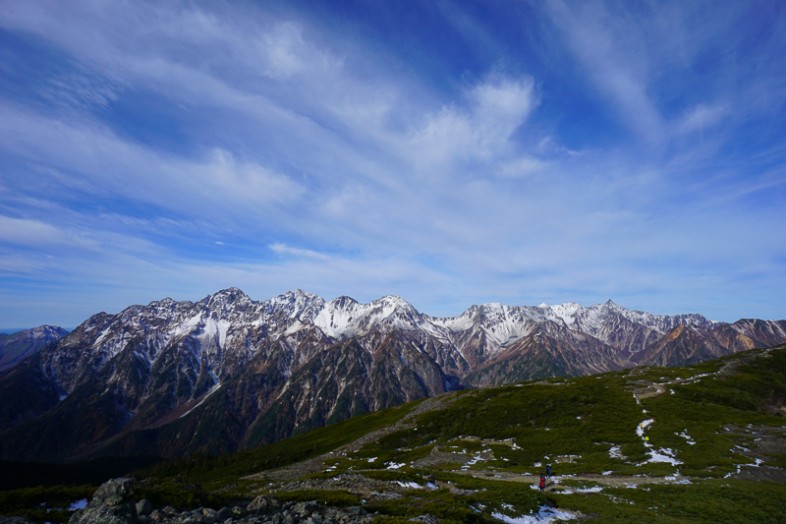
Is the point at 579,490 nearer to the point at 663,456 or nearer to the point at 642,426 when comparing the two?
the point at 663,456

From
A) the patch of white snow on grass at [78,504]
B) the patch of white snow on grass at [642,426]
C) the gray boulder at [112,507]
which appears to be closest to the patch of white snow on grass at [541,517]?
the gray boulder at [112,507]

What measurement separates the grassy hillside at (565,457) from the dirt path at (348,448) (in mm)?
671

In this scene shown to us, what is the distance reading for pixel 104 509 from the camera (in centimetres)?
1819

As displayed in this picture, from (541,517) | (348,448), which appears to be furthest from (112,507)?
(348,448)

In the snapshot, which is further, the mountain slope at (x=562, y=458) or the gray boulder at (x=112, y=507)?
the mountain slope at (x=562, y=458)

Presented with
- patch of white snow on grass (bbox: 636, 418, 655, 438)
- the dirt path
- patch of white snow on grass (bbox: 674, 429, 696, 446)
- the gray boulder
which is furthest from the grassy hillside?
the gray boulder

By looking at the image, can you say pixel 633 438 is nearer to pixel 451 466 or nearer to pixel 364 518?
pixel 451 466

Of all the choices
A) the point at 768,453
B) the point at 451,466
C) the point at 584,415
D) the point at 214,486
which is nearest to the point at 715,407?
the point at 584,415

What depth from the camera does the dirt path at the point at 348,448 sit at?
6521 centimetres

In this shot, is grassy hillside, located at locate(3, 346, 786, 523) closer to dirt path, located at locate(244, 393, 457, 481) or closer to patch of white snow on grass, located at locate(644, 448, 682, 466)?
patch of white snow on grass, located at locate(644, 448, 682, 466)

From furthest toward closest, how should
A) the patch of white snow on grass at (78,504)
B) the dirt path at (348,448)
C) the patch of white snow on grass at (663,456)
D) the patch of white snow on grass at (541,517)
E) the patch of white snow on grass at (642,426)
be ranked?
the patch of white snow on grass at (642,426) → the dirt path at (348,448) → the patch of white snow on grass at (663,456) → the patch of white snow on grass at (541,517) → the patch of white snow on grass at (78,504)

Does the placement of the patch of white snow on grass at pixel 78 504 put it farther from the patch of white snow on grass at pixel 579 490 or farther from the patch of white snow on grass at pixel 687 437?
the patch of white snow on grass at pixel 687 437

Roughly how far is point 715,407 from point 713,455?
129 ft

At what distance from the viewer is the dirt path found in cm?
6521
